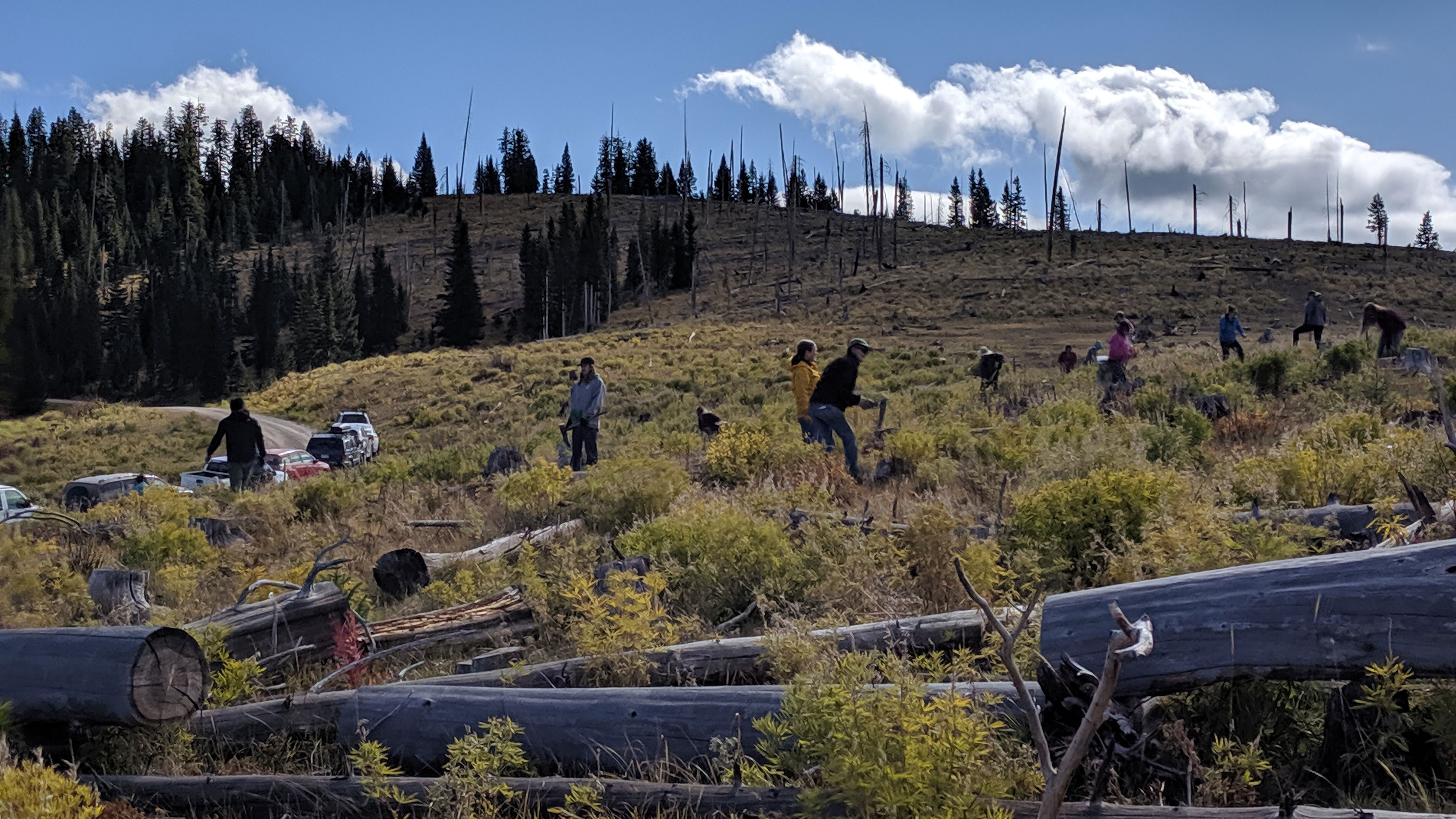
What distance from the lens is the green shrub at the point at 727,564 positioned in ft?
18.9

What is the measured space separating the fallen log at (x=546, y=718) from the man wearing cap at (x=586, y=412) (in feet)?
25.8

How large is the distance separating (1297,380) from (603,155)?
12916cm

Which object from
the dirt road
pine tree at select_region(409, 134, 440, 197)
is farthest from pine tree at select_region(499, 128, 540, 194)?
the dirt road

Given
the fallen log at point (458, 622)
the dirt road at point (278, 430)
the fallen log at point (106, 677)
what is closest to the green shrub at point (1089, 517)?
the fallen log at point (458, 622)

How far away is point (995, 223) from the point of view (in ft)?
456

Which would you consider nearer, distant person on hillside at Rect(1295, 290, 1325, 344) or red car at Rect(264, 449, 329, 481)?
distant person on hillside at Rect(1295, 290, 1325, 344)

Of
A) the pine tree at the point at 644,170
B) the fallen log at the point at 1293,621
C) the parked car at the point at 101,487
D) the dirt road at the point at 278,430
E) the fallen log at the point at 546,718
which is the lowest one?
the dirt road at the point at 278,430

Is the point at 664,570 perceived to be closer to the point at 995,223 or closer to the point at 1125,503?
the point at 1125,503

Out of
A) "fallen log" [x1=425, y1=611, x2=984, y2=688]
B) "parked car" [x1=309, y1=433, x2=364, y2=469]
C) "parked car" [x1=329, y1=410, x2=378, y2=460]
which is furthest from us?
"parked car" [x1=329, y1=410, x2=378, y2=460]

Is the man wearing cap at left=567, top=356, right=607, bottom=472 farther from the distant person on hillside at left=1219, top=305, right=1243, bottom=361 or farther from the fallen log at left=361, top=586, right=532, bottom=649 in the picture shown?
the distant person on hillside at left=1219, top=305, right=1243, bottom=361

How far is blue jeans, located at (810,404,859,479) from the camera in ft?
32.7

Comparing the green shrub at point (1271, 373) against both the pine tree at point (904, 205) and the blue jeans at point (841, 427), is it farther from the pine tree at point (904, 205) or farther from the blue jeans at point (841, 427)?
the pine tree at point (904, 205)

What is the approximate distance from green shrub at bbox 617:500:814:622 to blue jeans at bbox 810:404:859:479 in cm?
Result: 345

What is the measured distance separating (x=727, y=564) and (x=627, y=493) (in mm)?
2690
